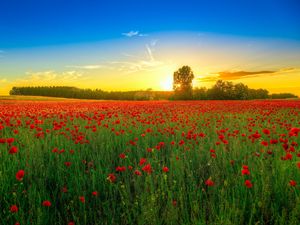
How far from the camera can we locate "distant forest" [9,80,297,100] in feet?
191

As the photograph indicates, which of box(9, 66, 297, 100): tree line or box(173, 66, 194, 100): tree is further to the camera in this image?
box(173, 66, 194, 100): tree

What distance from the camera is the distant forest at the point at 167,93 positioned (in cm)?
5807

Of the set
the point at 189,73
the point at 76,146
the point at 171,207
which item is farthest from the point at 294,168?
the point at 189,73

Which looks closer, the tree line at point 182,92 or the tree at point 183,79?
the tree line at point 182,92

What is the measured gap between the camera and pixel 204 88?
207ft

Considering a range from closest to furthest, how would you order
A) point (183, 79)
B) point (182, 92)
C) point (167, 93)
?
point (182, 92)
point (183, 79)
point (167, 93)

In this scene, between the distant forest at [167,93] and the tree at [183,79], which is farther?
the tree at [183,79]

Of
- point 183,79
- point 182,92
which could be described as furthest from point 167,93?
point 182,92

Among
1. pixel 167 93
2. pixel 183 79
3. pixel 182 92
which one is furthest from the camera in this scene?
pixel 167 93

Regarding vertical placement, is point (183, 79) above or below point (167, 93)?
above

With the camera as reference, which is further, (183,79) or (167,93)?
(167,93)

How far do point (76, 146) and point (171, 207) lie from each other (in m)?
3.22

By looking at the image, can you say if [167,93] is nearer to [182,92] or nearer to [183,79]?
[183,79]

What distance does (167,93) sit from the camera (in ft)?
260
